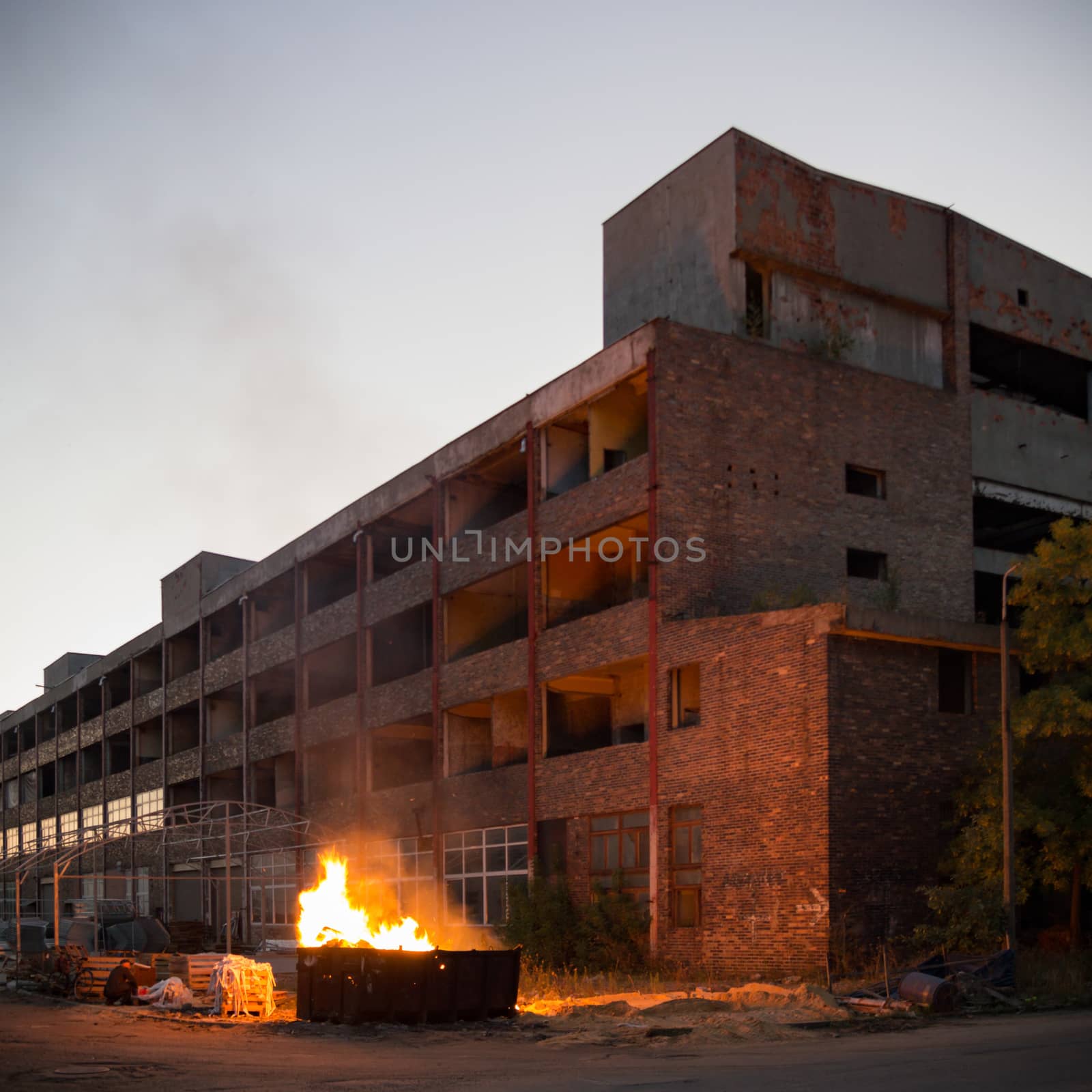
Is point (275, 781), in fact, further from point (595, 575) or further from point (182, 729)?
point (595, 575)

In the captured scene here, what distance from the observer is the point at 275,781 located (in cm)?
5100

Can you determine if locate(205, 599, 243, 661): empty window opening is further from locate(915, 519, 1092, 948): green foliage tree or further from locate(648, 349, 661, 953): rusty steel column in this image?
locate(915, 519, 1092, 948): green foliage tree

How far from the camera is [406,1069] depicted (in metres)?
15.6

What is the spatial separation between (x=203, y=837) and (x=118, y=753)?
23.8 meters

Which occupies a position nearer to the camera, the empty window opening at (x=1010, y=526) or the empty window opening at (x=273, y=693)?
the empty window opening at (x=1010, y=526)

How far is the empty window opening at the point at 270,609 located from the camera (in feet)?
169

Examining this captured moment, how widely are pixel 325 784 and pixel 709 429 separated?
858 inches

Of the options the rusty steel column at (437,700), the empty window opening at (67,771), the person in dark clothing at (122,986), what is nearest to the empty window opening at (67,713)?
the empty window opening at (67,771)

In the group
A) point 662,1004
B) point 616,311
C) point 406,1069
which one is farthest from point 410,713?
point 406,1069

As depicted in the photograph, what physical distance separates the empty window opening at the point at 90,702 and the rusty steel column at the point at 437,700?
37530 mm

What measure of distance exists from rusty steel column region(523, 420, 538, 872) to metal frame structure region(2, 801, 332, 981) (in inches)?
301

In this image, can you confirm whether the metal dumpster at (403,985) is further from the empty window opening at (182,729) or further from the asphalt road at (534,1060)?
the empty window opening at (182,729)

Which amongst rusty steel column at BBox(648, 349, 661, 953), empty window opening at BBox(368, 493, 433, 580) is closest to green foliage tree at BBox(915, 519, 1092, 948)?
rusty steel column at BBox(648, 349, 661, 953)

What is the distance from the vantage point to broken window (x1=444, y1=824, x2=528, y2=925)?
3388 centimetres
